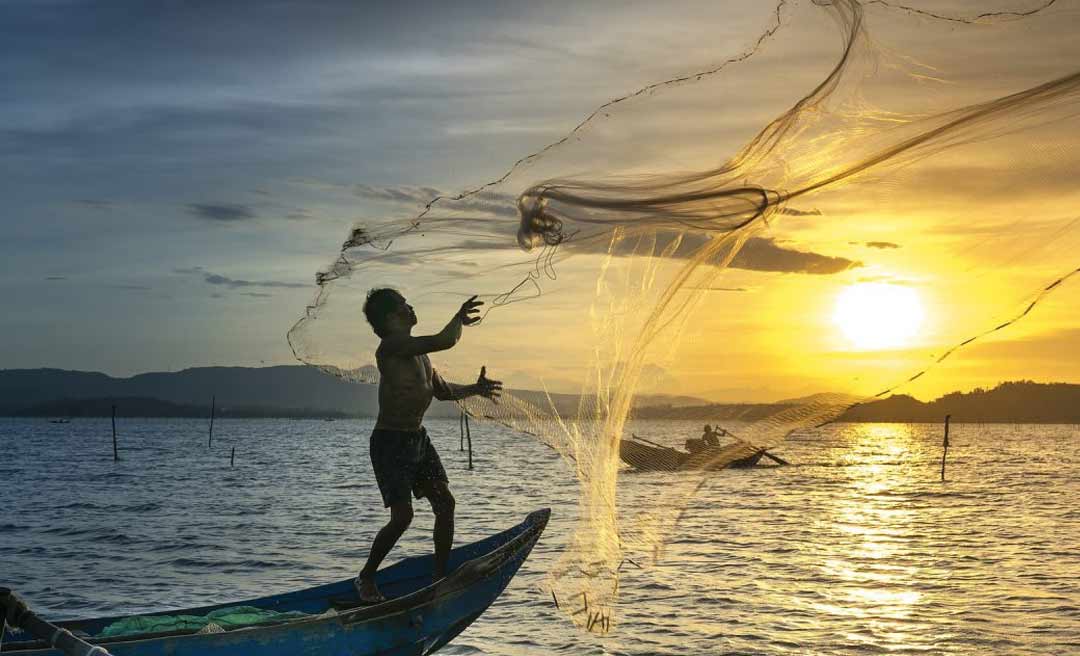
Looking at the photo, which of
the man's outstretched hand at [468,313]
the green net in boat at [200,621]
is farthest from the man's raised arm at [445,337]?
the green net in boat at [200,621]

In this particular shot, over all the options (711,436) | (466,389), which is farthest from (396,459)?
(711,436)

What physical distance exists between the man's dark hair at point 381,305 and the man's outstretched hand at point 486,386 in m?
0.81

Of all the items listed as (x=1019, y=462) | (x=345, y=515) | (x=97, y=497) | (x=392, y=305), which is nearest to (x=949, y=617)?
(x=392, y=305)

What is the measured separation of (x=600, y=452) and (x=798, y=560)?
1438 centimetres

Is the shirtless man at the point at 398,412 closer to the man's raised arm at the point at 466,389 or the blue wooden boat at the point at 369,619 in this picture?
the man's raised arm at the point at 466,389

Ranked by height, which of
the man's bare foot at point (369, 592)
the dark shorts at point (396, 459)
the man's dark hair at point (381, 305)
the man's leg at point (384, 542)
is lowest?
the man's bare foot at point (369, 592)

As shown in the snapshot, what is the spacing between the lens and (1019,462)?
244 feet

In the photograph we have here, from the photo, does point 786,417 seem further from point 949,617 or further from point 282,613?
point 949,617

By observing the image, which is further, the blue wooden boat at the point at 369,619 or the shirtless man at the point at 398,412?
the shirtless man at the point at 398,412

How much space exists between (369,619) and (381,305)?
2.22 meters

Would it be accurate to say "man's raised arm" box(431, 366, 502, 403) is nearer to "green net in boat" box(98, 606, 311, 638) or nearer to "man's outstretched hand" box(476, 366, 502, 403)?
"man's outstretched hand" box(476, 366, 502, 403)

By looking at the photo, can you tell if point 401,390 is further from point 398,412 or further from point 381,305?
point 381,305

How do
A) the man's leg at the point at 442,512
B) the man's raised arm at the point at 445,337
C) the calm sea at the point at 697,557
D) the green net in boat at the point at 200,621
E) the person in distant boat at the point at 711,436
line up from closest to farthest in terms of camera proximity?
the man's raised arm at the point at 445,337, the green net in boat at the point at 200,621, the man's leg at the point at 442,512, the person in distant boat at the point at 711,436, the calm sea at the point at 697,557

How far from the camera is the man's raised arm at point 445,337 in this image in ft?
23.9
